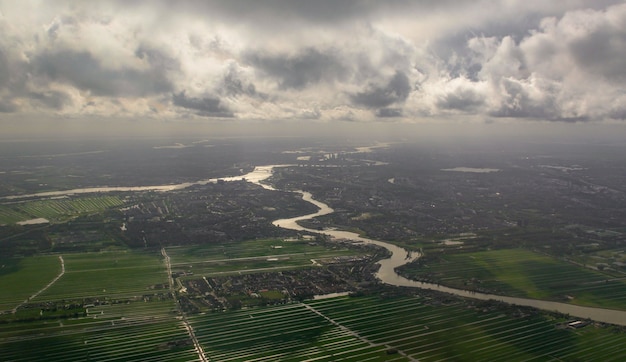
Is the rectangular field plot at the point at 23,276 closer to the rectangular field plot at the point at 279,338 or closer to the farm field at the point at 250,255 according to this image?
the farm field at the point at 250,255

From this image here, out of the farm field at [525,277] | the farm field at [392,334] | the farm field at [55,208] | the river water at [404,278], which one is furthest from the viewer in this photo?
the farm field at [55,208]

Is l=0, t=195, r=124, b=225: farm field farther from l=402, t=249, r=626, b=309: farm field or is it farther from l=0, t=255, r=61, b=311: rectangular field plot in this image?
l=402, t=249, r=626, b=309: farm field

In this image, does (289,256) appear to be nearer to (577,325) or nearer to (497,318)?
(497,318)

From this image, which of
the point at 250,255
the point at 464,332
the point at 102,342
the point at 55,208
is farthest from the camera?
the point at 55,208

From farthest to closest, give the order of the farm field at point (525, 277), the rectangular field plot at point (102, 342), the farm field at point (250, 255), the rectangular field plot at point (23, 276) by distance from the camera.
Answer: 1. the farm field at point (250, 255)
2. the farm field at point (525, 277)
3. the rectangular field plot at point (23, 276)
4. the rectangular field plot at point (102, 342)

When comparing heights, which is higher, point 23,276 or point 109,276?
point 23,276

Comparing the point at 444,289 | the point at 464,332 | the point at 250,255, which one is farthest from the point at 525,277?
the point at 250,255

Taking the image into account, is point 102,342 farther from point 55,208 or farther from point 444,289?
point 55,208

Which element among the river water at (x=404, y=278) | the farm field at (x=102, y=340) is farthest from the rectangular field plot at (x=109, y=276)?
the river water at (x=404, y=278)
